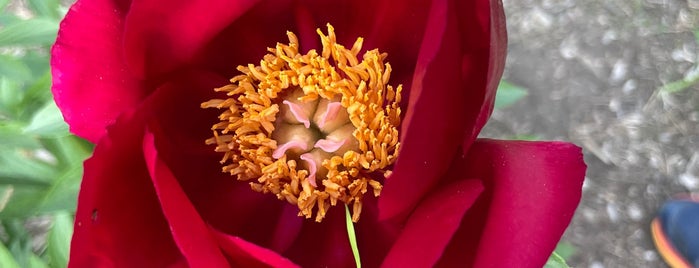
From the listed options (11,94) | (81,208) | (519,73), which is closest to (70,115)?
(81,208)

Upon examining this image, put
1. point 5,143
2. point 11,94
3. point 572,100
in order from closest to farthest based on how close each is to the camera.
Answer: point 5,143, point 11,94, point 572,100

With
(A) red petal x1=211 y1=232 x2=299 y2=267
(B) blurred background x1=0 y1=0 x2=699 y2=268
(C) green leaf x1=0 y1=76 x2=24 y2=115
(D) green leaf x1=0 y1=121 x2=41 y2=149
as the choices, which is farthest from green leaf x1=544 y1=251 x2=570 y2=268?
(B) blurred background x1=0 y1=0 x2=699 y2=268

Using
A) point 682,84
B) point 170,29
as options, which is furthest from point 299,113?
point 682,84

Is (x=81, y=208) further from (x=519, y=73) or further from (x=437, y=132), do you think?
(x=519, y=73)

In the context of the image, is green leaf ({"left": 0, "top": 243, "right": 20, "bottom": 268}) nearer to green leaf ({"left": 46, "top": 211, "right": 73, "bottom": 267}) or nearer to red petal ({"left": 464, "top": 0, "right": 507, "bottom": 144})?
green leaf ({"left": 46, "top": 211, "right": 73, "bottom": 267})

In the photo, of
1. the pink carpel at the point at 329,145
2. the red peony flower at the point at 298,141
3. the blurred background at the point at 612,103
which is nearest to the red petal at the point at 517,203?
the red peony flower at the point at 298,141

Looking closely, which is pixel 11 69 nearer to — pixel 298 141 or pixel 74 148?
pixel 74 148
